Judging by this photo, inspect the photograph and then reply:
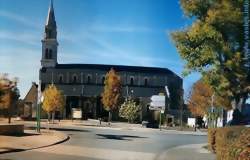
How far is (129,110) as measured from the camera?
83.5 metres

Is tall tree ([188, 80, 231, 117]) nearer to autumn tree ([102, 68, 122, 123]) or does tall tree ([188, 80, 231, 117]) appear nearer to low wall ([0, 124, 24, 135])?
autumn tree ([102, 68, 122, 123])

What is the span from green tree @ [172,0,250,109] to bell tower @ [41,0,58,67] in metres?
5.62

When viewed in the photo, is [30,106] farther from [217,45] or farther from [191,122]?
[217,45]

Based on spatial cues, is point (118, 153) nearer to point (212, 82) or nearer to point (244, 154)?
point (212, 82)

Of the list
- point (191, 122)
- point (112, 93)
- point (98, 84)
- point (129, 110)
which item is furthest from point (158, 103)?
point (98, 84)

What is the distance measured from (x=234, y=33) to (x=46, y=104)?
174 ft

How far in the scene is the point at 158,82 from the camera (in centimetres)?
10444

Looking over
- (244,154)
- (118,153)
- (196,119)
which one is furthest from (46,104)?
(244,154)

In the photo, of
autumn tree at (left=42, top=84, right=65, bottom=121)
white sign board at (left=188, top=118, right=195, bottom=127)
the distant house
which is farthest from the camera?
white sign board at (left=188, top=118, right=195, bottom=127)

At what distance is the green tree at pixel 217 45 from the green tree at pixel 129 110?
192 ft

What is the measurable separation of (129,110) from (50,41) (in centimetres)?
4419

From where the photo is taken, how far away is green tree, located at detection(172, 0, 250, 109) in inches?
856

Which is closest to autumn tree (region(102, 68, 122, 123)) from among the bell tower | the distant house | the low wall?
the distant house

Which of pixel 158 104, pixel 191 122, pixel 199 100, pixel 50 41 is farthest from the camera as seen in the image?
pixel 158 104
